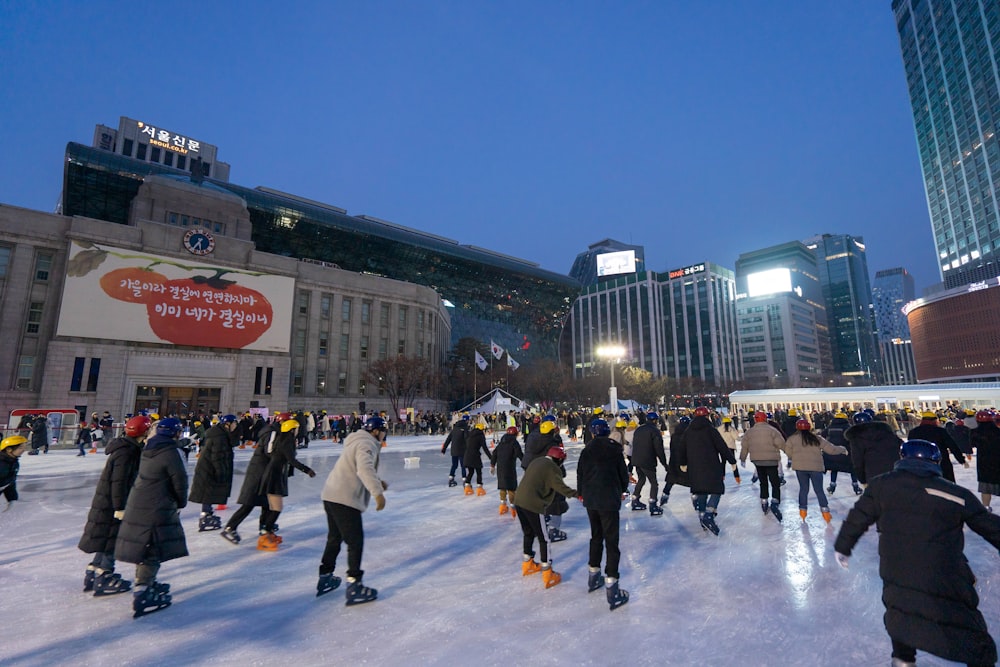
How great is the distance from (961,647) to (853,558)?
14.1 feet

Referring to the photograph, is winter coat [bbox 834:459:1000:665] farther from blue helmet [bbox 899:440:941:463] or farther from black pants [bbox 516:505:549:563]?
black pants [bbox 516:505:549:563]

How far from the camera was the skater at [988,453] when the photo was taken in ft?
25.3

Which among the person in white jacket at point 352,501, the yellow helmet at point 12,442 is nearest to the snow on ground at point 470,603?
the person in white jacket at point 352,501

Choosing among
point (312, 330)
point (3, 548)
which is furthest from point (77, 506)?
point (312, 330)

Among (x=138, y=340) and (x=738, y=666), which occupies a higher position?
(x=138, y=340)

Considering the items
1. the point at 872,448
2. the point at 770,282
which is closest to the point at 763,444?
the point at 872,448

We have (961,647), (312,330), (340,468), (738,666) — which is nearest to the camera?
(961,647)

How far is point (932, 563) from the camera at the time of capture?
2.88 metres

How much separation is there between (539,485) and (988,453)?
800cm

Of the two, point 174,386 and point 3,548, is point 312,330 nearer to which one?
point 174,386

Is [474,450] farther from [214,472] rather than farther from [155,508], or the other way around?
[155,508]

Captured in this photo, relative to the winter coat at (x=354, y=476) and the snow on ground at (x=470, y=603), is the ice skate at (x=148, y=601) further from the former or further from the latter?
the winter coat at (x=354, y=476)

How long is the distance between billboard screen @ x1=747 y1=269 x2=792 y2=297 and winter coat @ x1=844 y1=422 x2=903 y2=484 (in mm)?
154378

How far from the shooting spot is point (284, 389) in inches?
1695
